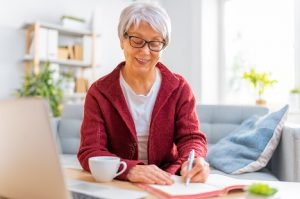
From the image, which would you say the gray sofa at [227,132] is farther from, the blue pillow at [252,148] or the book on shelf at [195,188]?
the book on shelf at [195,188]

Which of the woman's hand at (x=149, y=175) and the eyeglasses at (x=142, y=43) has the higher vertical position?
the eyeglasses at (x=142, y=43)

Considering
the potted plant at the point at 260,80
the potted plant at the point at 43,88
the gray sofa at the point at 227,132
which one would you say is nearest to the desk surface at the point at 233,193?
the gray sofa at the point at 227,132

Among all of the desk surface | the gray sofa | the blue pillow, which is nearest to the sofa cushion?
the gray sofa

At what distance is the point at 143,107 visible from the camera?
1.25 meters

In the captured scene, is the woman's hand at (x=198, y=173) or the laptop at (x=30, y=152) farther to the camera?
the woman's hand at (x=198, y=173)

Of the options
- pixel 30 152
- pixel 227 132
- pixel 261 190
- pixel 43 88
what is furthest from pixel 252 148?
pixel 43 88

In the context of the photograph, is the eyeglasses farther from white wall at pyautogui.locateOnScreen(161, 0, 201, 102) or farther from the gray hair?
white wall at pyautogui.locateOnScreen(161, 0, 201, 102)

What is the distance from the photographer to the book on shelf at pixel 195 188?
751 mm

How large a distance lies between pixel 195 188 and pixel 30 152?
0.40 meters

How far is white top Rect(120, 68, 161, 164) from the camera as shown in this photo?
124 centimetres

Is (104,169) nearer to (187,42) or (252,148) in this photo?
(252,148)

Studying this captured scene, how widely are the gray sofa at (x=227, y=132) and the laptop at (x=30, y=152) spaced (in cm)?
145

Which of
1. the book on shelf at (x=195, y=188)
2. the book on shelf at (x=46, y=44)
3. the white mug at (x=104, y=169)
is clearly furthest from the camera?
the book on shelf at (x=46, y=44)

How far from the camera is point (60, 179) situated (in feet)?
1.81
